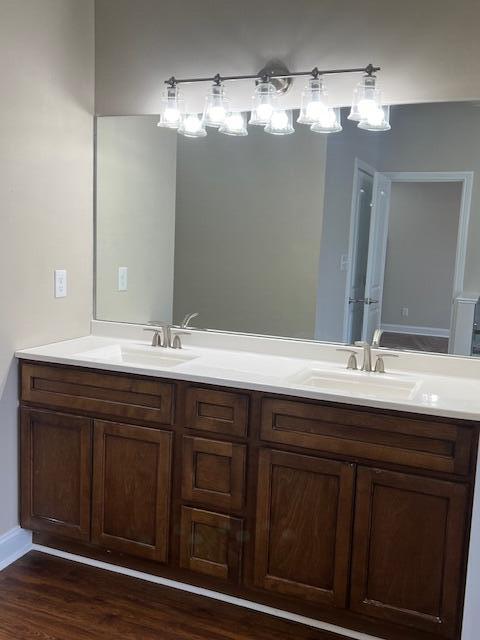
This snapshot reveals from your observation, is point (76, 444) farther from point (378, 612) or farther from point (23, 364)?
point (378, 612)

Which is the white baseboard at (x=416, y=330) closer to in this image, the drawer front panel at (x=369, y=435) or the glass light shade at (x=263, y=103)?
the drawer front panel at (x=369, y=435)

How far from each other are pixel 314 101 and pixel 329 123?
4.1 inches

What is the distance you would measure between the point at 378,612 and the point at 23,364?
5.35ft

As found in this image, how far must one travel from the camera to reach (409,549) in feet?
6.18

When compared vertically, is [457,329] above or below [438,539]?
above

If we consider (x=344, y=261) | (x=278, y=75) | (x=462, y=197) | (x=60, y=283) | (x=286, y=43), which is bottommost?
(x=60, y=283)

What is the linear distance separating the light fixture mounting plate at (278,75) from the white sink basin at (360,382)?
3.81 feet

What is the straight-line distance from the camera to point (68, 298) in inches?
106

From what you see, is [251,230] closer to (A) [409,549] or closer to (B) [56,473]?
(B) [56,473]

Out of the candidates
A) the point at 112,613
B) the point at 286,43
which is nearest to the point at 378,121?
the point at 286,43

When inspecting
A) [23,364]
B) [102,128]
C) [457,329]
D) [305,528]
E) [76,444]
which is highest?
[102,128]

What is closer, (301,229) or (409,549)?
(409,549)

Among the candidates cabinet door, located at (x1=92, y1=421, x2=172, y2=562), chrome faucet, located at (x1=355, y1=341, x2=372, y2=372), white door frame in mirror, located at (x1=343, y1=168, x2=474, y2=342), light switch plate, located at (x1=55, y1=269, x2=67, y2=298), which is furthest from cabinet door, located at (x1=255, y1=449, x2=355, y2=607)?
light switch plate, located at (x1=55, y1=269, x2=67, y2=298)

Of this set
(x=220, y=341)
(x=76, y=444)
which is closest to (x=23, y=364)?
(x=76, y=444)
